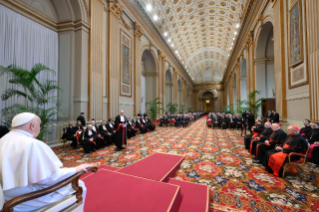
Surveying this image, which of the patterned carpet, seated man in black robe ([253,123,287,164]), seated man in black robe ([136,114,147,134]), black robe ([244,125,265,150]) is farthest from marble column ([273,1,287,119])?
seated man in black robe ([136,114,147,134])

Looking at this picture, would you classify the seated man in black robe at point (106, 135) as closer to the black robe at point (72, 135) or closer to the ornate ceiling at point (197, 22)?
the black robe at point (72, 135)

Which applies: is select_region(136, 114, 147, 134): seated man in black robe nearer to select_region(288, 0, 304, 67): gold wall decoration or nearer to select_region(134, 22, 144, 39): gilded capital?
select_region(134, 22, 144, 39): gilded capital

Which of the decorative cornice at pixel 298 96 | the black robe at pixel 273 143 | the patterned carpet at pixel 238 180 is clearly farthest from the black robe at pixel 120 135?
the decorative cornice at pixel 298 96

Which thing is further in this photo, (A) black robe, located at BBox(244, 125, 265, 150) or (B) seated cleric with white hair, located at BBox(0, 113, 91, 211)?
(A) black robe, located at BBox(244, 125, 265, 150)

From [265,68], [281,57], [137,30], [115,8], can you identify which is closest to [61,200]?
[281,57]

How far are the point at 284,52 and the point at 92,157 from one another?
7772 mm

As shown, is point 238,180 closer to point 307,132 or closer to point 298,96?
point 307,132

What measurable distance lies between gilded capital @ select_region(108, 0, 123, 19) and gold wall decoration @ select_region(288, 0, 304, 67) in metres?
7.50

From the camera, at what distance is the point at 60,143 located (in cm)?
584

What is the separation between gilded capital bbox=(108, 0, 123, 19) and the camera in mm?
7604

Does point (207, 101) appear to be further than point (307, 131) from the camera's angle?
Yes

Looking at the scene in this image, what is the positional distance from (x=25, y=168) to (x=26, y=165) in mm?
22

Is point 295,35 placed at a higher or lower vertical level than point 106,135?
higher

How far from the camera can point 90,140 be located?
480 cm
